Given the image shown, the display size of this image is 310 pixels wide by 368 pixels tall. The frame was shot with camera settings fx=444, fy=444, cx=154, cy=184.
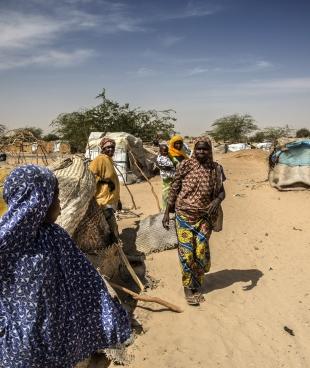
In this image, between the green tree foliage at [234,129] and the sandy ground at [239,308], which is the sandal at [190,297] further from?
the green tree foliage at [234,129]

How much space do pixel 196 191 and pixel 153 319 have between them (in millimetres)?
1365

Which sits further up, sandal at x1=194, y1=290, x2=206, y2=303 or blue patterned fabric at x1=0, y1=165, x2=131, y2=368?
blue patterned fabric at x1=0, y1=165, x2=131, y2=368

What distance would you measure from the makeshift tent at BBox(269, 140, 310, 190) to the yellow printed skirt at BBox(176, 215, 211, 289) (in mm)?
7510

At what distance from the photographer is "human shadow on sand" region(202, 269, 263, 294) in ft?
17.3

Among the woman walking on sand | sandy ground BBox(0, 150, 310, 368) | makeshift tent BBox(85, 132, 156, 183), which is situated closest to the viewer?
sandy ground BBox(0, 150, 310, 368)

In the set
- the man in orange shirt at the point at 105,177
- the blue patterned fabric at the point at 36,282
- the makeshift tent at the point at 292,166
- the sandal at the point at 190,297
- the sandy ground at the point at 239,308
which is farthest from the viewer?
the makeshift tent at the point at 292,166

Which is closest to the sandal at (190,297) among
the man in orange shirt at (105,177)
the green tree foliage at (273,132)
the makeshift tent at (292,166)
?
the man in orange shirt at (105,177)

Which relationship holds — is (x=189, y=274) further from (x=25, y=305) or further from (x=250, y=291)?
(x=25, y=305)

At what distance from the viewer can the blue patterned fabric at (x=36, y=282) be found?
1853 millimetres

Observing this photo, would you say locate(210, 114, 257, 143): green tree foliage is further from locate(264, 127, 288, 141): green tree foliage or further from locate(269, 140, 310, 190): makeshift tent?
locate(269, 140, 310, 190): makeshift tent

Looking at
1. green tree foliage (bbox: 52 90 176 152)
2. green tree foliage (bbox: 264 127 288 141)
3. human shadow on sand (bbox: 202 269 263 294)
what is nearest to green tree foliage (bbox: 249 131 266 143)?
green tree foliage (bbox: 264 127 288 141)

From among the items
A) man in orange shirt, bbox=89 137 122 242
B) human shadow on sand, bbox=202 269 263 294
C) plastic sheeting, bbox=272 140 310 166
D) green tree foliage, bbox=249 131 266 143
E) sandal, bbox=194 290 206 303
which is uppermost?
man in orange shirt, bbox=89 137 122 242

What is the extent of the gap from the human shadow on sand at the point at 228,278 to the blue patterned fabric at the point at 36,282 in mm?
3235

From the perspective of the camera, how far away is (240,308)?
185 inches
